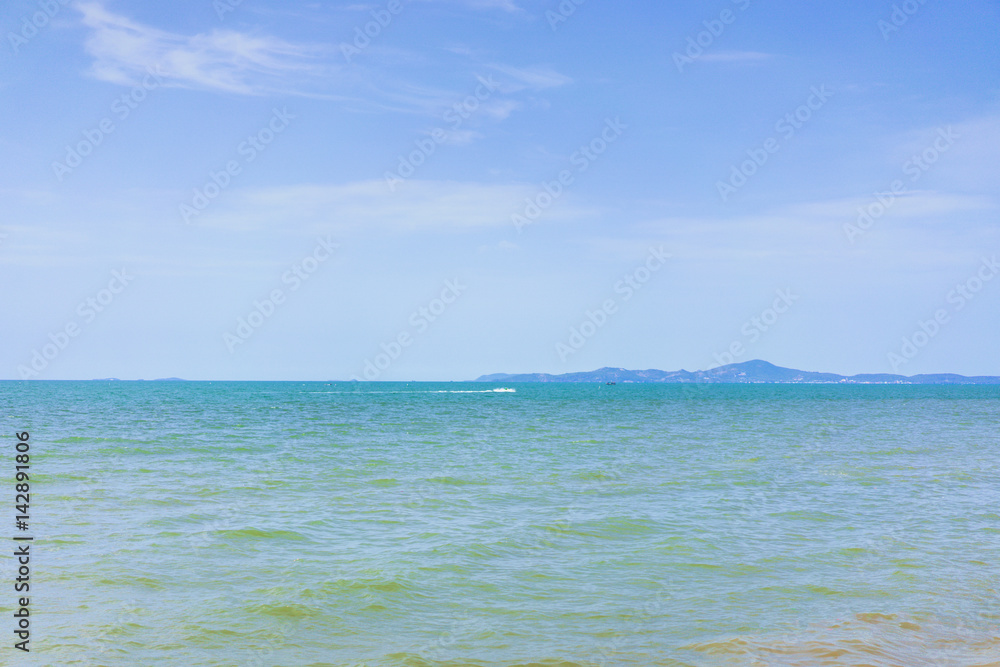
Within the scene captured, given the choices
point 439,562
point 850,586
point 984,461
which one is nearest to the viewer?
point 850,586

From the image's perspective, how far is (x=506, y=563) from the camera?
1176 centimetres

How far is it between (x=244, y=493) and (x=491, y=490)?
5.96 metres

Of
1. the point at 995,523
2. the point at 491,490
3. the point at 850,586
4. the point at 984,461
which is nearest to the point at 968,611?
the point at 850,586

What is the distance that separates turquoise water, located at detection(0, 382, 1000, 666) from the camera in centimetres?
839

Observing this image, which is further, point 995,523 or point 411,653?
point 995,523

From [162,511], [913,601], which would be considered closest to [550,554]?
[913,601]

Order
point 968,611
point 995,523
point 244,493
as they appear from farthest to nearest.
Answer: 1. point 244,493
2. point 995,523
3. point 968,611

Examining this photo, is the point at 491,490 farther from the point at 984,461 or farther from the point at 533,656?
the point at 984,461

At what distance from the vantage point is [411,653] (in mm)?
8172

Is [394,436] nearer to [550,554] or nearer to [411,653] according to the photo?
[550,554]

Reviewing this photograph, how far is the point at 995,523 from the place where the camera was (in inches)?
604

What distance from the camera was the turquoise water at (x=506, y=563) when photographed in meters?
8.39

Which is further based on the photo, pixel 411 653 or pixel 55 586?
pixel 55 586

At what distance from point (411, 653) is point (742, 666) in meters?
3.48
